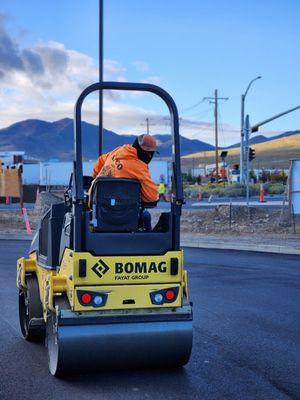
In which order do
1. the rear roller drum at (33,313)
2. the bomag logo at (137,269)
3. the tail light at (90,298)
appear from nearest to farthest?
the tail light at (90,298) < the bomag logo at (137,269) < the rear roller drum at (33,313)

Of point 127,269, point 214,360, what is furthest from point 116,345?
point 214,360

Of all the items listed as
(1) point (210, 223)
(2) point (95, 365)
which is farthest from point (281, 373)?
(1) point (210, 223)

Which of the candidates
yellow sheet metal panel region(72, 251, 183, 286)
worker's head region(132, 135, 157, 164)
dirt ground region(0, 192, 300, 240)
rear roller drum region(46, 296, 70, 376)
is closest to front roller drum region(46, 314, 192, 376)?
rear roller drum region(46, 296, 70, 376)

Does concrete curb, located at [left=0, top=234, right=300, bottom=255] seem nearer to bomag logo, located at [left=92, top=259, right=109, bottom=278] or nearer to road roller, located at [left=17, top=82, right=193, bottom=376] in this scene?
road roller, located at [left=17, top=82, right=193, bottom=376]

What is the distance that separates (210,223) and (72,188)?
18.6 m

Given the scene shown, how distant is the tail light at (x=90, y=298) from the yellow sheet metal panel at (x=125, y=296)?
0.06 feet

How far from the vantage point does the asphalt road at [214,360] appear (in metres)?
5.24

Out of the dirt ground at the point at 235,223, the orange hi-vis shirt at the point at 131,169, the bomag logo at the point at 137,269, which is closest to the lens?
the bomag logo at the point at 137,269

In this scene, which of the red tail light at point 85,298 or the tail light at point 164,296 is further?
the tail light at point 164,296

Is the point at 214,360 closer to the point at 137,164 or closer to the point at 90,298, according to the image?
the point at 90,298

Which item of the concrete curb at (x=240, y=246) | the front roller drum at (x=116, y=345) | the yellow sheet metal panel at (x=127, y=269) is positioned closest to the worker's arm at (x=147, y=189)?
the yellow sheet metal panel at (x=127, y=269)

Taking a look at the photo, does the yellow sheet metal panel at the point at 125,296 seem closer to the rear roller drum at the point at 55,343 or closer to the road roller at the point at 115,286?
the road roller at the point at 115,286

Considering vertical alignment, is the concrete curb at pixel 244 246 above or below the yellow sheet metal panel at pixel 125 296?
below

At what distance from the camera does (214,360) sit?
618 centimetres
